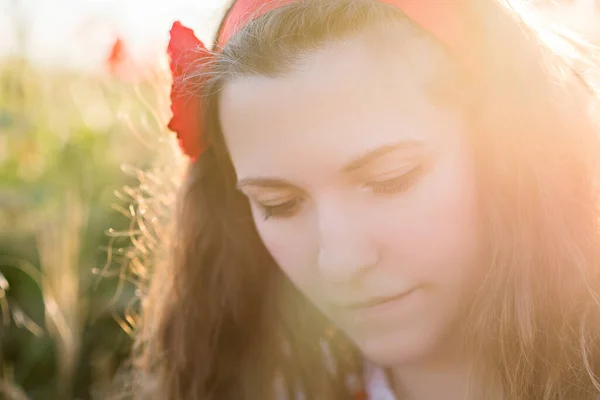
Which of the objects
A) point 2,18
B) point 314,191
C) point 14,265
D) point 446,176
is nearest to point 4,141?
point 14,265

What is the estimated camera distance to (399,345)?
131cm

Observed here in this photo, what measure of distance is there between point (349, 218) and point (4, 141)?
1.86m

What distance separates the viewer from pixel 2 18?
2104 millimetres

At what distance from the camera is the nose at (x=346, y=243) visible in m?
1.23

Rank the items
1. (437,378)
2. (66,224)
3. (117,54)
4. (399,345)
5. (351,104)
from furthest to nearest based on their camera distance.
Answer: (66,224) → (117,54) → (437,378) → (399,345) → (351,104)

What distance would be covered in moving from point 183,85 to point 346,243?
45cm

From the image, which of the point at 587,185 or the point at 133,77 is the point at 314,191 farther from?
the point at 133,77

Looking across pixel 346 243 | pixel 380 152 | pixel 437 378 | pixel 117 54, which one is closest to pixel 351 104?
pixel 380 152

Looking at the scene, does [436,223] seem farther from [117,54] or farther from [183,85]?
[117,54]

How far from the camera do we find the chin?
1.30 meters

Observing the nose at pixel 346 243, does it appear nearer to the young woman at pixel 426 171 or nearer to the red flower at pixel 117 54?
the young woman at pixel 426 171

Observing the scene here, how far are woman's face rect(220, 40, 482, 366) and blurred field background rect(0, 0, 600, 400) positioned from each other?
55cm

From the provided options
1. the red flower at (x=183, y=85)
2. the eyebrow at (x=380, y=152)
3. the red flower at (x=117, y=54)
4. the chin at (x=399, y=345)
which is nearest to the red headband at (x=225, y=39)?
the red flower at (x=183, y=85)

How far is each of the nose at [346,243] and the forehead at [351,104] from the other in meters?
0.08
